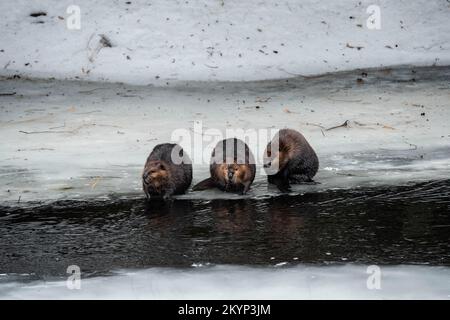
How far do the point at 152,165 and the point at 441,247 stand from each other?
3097 mm

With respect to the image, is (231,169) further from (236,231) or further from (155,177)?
(236,231)

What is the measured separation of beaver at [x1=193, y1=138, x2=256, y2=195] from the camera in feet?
24.0

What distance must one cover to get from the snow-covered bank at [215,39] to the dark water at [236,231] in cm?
696

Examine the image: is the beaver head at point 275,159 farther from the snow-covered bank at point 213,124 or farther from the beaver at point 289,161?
the snow-covered bank at point 213,124

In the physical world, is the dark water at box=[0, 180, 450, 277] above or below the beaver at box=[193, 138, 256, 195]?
below

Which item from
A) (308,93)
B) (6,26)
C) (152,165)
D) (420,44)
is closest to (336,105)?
(308,93)

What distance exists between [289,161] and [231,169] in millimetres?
760

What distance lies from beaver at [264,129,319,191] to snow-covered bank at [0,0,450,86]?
601cm

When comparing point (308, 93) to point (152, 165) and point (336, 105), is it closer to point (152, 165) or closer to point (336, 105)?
point (336, 105)

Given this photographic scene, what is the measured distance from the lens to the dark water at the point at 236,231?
5309 mm

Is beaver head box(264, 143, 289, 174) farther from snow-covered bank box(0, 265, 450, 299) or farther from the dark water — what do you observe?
snow-covered bank box(0, 265, 450, 299)

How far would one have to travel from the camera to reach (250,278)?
16.1ft

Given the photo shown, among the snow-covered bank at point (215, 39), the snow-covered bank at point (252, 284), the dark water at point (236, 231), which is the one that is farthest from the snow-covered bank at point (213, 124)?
the snow-covered bank at point (252, 284)

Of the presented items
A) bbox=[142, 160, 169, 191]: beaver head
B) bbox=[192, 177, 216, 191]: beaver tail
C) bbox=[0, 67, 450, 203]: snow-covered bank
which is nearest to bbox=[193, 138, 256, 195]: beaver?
bbox=[192, 177, 216, 191]: beaver tail
